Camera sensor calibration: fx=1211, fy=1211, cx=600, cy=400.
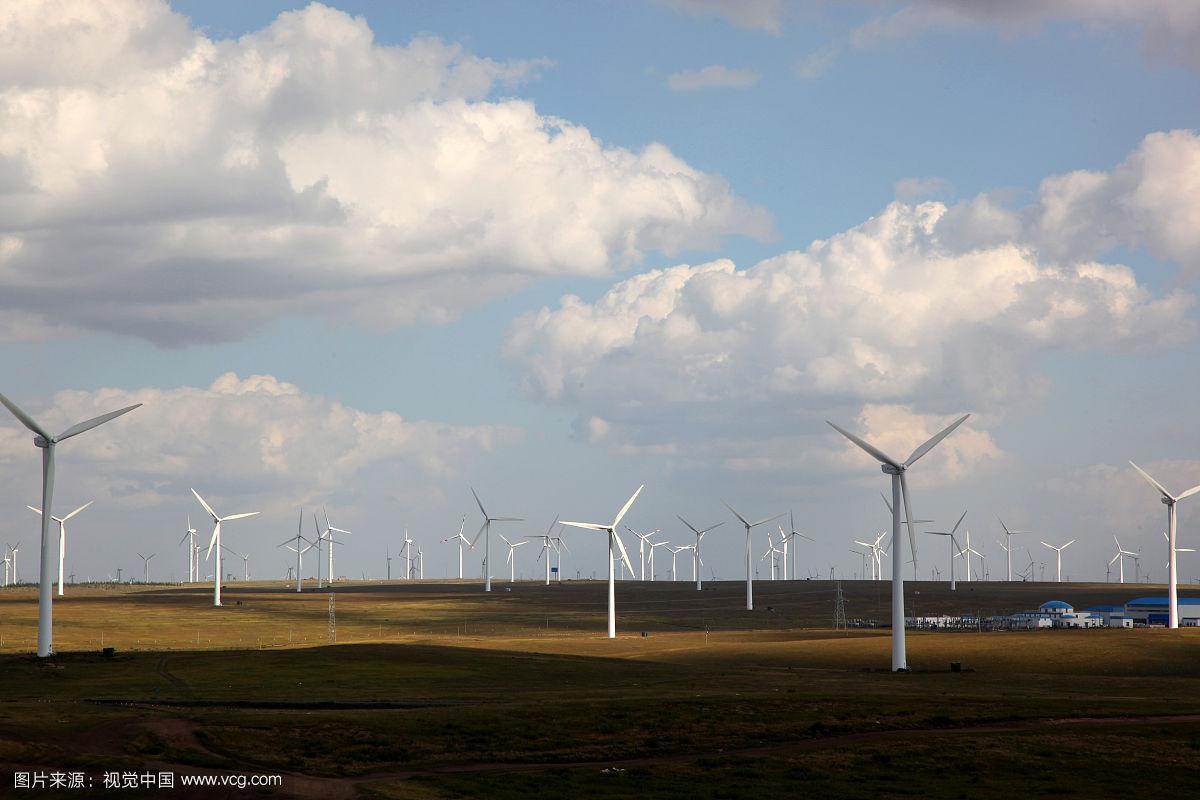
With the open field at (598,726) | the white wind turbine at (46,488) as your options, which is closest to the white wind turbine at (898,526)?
the open field at (598,726)

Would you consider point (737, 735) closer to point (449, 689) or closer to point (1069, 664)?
point (449, 689)

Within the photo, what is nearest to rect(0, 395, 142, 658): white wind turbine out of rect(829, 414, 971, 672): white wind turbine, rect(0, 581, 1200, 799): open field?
rect(0, 581, 1200, 799): open field

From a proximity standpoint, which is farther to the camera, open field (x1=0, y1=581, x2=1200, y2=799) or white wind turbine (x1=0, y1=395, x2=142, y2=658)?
white wind turbine (x1=0, y1=395, x2=142, y2=658)

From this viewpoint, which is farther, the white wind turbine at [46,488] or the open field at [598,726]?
the white wind turbine at [46,488]

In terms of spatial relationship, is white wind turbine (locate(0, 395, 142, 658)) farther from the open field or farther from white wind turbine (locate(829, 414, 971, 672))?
white wind turbine (locate(829, 414, 971, 672))

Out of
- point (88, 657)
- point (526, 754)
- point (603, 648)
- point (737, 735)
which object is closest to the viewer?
point (526, 754)

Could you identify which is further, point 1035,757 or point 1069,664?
point 1069,664

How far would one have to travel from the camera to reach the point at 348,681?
98.1 metres

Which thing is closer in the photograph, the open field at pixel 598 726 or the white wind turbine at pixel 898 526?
the open field at pixel 598 726

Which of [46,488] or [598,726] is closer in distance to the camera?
[598,726]

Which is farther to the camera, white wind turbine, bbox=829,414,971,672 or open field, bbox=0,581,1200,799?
white wind turbine, bbox=829,414,971,672

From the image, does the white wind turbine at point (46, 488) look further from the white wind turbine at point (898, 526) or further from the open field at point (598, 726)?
the white wind turbine at point (898, 526)

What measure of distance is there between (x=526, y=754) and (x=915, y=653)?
82.1 meters

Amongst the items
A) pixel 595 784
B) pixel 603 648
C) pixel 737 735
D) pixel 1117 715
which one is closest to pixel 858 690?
pixel 1117 715
